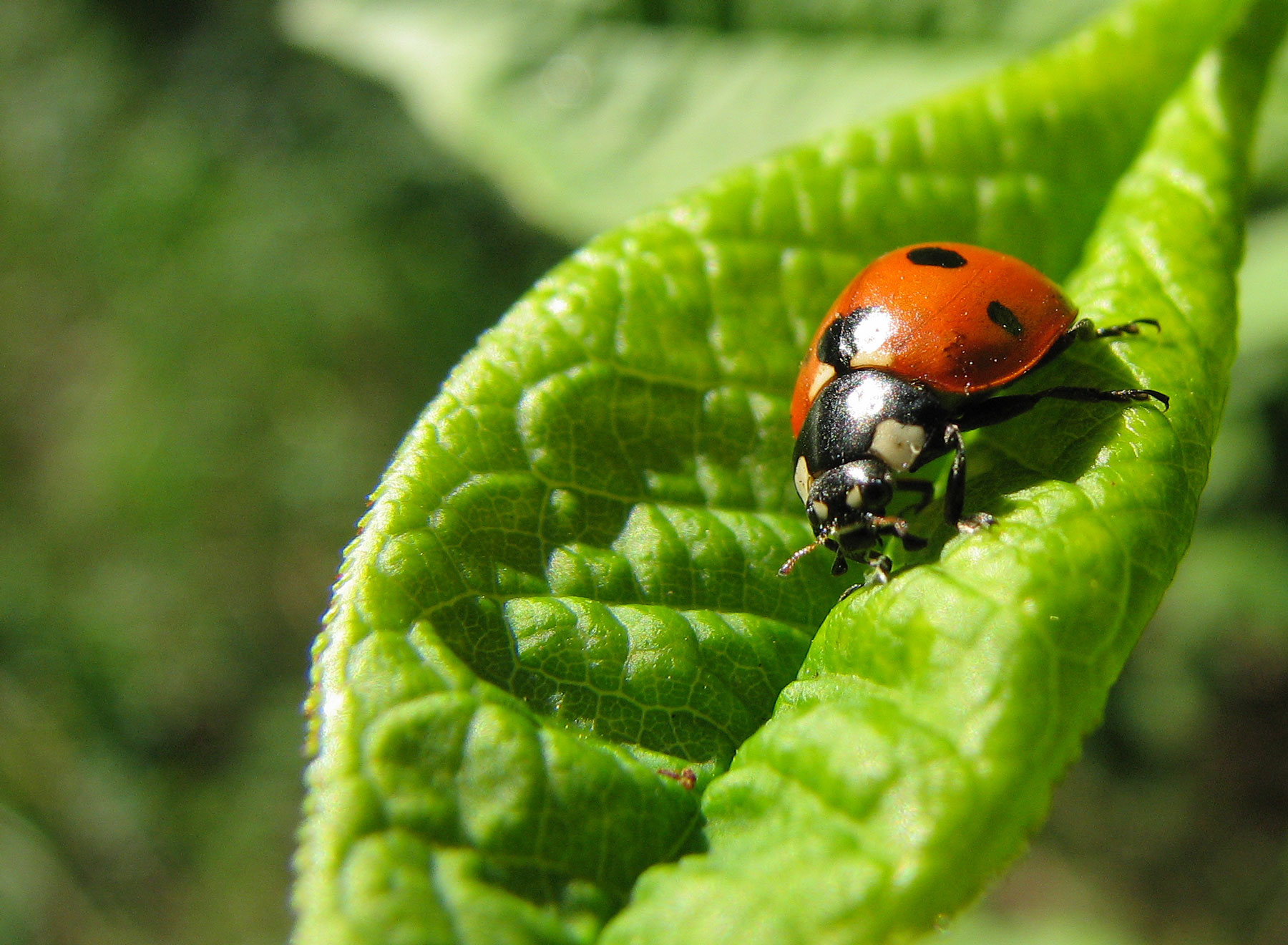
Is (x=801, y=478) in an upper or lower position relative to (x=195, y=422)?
upper

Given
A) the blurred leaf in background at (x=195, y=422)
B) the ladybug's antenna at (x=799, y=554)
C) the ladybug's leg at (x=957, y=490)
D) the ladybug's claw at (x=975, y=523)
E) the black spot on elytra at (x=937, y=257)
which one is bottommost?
the blurred leaf in background at (x=195, y=422)

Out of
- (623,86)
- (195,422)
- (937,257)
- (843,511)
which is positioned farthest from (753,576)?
(195,422)

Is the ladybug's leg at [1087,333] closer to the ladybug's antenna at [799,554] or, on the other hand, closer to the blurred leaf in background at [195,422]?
the ladybug's antenna at [799,554]

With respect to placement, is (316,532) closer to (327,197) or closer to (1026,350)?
(327,197)

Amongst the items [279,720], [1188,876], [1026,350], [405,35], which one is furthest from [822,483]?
[279,720]

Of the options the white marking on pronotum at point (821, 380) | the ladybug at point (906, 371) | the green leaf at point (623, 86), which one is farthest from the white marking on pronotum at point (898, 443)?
the green leaf at point (623, 86)

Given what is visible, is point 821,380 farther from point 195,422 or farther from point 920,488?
point 195,422
